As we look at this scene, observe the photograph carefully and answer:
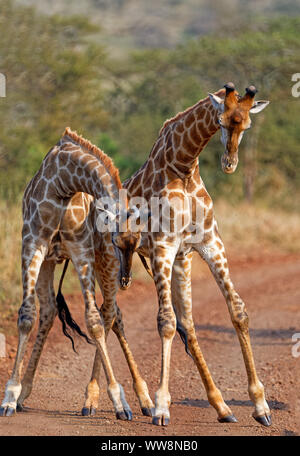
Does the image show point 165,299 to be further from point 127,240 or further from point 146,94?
point 146,94

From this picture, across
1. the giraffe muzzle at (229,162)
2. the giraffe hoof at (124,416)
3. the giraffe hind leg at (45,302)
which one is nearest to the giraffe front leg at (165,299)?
the giraffe hoof at (124,416)

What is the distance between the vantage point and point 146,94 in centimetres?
2667

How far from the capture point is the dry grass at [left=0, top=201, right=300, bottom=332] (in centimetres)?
969

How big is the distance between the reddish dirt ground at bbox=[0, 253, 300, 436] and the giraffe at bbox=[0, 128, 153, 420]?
28 cm

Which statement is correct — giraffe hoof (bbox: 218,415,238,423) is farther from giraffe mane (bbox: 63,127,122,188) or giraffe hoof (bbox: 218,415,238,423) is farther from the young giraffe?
giraffe mane (bbox: 63,127,122,188)

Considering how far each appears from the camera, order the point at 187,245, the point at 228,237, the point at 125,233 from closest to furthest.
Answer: the point at 125,233 < the point at 187,245 < the point at 228,237

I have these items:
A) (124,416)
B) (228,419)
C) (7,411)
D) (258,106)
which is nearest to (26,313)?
(7,411)

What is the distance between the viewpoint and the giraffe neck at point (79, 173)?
18.5 feet

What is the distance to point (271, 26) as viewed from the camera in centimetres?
2592

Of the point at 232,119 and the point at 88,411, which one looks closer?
the point at 232,119

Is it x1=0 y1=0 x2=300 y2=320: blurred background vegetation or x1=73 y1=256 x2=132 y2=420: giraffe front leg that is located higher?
x1=0 y1=0 x2=300 y2=320: blurred background vegetation

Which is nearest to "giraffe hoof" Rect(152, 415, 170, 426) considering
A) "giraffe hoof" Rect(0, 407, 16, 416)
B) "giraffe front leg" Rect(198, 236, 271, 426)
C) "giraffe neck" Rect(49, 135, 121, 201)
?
"giraffe front leg" Rect(198, 236, 271, 426)

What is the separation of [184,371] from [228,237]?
9.07 meters

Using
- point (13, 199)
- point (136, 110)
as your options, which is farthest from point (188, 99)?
point (13, 199)
